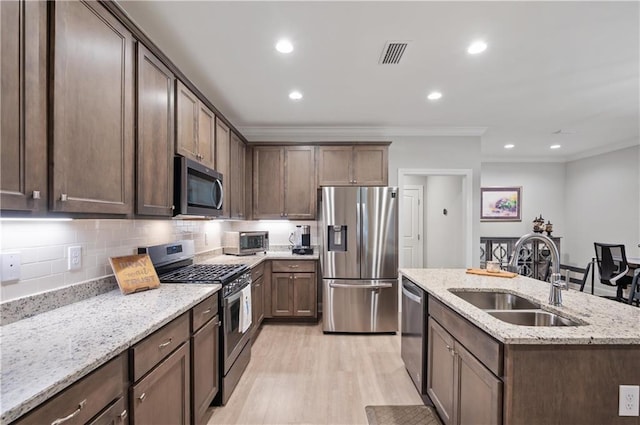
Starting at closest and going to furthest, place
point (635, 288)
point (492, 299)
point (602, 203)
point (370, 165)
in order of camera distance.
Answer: point (492, 299) < point (635, 288) < point (370, 165) < point (602, 203)

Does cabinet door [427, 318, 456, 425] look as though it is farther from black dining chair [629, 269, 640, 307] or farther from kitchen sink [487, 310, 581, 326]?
black dining chair [629, 269, 640, 307]

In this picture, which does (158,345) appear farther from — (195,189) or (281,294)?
(281,294)

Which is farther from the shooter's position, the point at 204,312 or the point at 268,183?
the point at 268,183

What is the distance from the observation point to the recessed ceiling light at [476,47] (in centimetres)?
216

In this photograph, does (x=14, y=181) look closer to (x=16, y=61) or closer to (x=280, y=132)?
(x=16, y=61)

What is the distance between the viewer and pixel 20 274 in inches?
52.9

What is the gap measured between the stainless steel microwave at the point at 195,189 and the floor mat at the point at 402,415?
2.01 meters

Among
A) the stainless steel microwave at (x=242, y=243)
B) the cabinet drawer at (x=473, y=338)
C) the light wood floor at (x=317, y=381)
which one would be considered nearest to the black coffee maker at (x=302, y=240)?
the stainless steel microwave at (x=242, y=243)

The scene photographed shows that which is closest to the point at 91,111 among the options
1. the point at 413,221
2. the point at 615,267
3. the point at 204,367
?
the point at 204,367

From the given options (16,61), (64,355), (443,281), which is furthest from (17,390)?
(443,281)

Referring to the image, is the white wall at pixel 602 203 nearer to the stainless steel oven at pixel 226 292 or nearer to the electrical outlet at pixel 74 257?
the stainless steel oven at pixel 226 292

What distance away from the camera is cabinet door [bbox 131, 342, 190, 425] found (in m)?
1.23

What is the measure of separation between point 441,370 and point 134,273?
82.7 inches

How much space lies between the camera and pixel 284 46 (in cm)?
221
